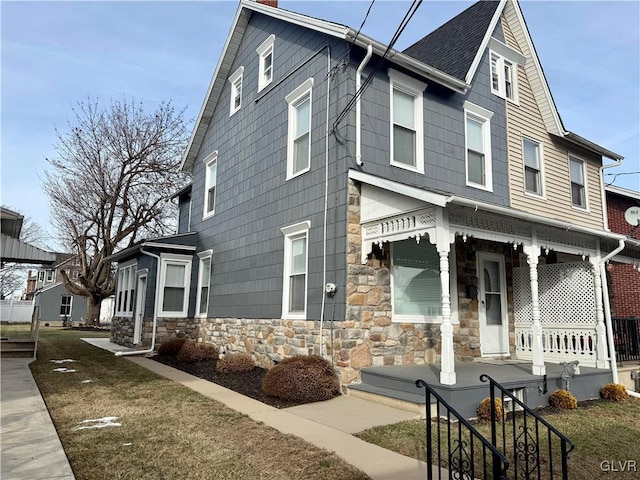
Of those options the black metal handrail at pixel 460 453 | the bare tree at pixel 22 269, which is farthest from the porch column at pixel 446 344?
the bare tree at pixel 22 269

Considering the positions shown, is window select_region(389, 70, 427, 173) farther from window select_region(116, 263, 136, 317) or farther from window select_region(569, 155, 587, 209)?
window select_region(116, 263, 136, 317)

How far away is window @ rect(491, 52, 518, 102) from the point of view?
11109 mm

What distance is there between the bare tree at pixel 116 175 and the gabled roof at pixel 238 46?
30.8 feet

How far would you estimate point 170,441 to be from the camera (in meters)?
4.94

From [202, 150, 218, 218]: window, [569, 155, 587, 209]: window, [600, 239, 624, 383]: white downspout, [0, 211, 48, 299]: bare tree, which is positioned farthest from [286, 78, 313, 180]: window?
[0, 211, 48, 299]: bare tree

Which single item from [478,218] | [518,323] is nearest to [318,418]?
[478,218]

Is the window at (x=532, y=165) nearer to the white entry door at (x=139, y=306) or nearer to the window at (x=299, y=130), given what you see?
the window at (x=299, y=130)

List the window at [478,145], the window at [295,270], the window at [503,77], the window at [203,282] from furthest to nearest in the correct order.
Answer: the window at [203,282], the window at [503,77], the window at [478,145], the window at [295,270]

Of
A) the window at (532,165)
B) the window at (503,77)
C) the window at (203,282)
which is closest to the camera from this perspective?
the window at (503,77)

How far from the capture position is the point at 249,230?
1137 centimetres

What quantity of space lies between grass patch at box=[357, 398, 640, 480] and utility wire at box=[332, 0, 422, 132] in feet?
16.1

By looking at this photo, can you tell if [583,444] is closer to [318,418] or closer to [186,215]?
[318,418]

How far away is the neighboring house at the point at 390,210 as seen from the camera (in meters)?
7.79

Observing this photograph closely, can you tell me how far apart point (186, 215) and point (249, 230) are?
22.1 ft
